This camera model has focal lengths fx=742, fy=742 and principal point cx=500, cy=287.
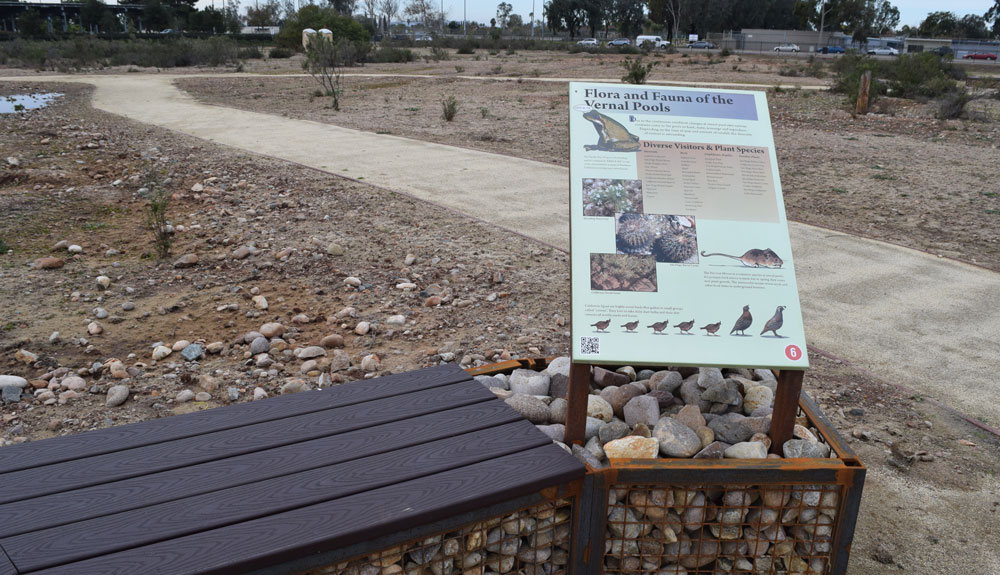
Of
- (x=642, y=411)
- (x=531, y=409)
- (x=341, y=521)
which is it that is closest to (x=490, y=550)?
(x=341, y=521)

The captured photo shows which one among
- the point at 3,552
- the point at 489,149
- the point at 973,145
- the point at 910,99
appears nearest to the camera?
the point at 3,552

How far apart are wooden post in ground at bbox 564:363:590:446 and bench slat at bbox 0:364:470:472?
0.51 meters

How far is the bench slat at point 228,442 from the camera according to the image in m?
2.19

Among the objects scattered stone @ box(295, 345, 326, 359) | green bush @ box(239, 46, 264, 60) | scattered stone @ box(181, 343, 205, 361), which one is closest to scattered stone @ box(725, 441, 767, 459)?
scattered stone @ box(295, 345, 326, 359)

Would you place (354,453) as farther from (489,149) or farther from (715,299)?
(489,149)

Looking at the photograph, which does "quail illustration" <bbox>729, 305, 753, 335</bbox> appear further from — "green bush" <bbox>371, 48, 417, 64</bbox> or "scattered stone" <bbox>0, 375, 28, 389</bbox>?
"green bush" <bbox>371, 48, 417, 64</bbox>

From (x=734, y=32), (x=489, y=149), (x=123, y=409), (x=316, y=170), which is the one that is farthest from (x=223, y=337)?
(x=734, y=32)

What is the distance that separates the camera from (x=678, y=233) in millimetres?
2646

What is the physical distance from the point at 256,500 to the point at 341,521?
10.9 inches

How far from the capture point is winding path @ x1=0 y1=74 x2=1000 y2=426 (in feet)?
14.6

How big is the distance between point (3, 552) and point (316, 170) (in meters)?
7.82

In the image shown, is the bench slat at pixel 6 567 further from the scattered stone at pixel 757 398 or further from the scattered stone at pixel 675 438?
the scattered stone at pixel 757 398

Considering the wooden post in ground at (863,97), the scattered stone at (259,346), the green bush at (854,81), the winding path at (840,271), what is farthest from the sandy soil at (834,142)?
the scattered stone at (259,346)

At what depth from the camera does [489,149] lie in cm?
1159
